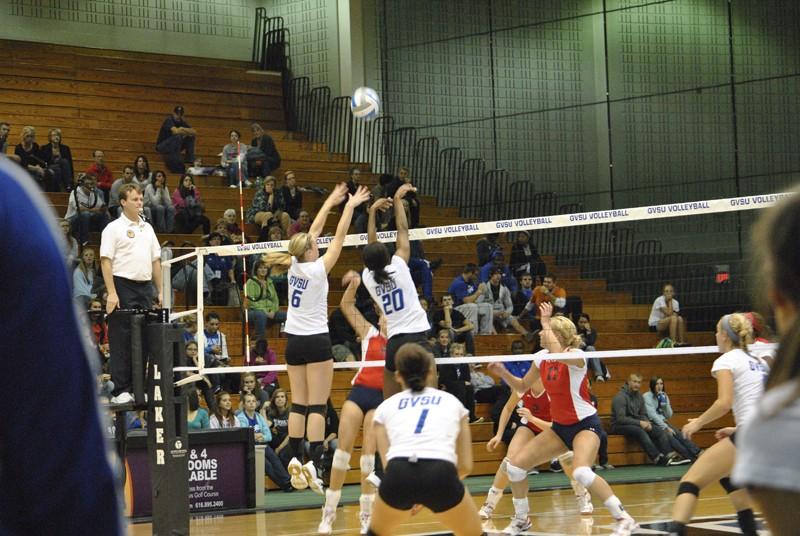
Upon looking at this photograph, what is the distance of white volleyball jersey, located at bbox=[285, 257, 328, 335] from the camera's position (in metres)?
9.57

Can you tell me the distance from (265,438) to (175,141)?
7593mm

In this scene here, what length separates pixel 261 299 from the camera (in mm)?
16406

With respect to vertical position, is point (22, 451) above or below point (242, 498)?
above

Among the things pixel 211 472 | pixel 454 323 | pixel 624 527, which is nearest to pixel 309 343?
pixel 624 527

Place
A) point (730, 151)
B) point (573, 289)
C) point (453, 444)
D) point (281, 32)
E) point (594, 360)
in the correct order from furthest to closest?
point (281, 32) → point (730, 151) → point (573, 289) → point (594, 360) → point (453, 444)

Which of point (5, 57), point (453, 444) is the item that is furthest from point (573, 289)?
point (453, 444)

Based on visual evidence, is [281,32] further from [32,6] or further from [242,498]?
[242,498]

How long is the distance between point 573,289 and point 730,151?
3941 millimetres

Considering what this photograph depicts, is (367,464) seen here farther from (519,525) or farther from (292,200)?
(292,200)

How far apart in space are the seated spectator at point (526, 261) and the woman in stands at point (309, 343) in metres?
8.36

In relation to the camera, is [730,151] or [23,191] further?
[730,151]

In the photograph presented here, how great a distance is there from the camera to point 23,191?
135 centimetres

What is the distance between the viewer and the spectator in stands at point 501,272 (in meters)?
17.2

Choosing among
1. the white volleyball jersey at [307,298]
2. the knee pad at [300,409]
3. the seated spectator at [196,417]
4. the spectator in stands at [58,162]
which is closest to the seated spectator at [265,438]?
the seated spectator at [196,417]
